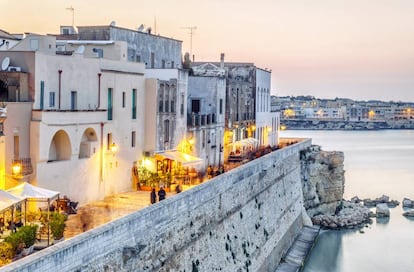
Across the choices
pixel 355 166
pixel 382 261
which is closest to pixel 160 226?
pixel 382 261

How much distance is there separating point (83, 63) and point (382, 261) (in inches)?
590

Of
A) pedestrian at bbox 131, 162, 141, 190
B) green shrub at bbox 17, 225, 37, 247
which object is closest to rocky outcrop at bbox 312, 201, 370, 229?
pedestrian at bbox 131, 162, 141, 190

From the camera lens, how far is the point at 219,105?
3156 cm

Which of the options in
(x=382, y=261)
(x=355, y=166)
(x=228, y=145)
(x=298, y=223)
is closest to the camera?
(x=382, y=261)

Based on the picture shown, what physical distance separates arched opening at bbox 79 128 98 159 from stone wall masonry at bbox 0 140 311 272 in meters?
3.97

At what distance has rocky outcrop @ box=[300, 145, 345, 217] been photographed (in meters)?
33.9

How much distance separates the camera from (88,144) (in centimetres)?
1959

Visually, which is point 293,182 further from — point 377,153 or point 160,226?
point 377,153

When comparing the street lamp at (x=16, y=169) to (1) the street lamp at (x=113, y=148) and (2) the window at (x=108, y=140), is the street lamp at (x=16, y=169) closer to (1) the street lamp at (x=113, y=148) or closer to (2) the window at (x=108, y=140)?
(2) the window at (x=108, y=140)

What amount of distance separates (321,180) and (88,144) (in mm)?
18260

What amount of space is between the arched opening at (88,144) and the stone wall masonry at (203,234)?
3.97 m

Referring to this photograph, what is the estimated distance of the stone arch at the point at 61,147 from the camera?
60.8 feet

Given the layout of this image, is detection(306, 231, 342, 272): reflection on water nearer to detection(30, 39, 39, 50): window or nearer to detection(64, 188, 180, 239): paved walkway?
detection(64, 188, 180, 239): paved walkway

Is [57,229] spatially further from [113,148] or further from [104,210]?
[113,148]
